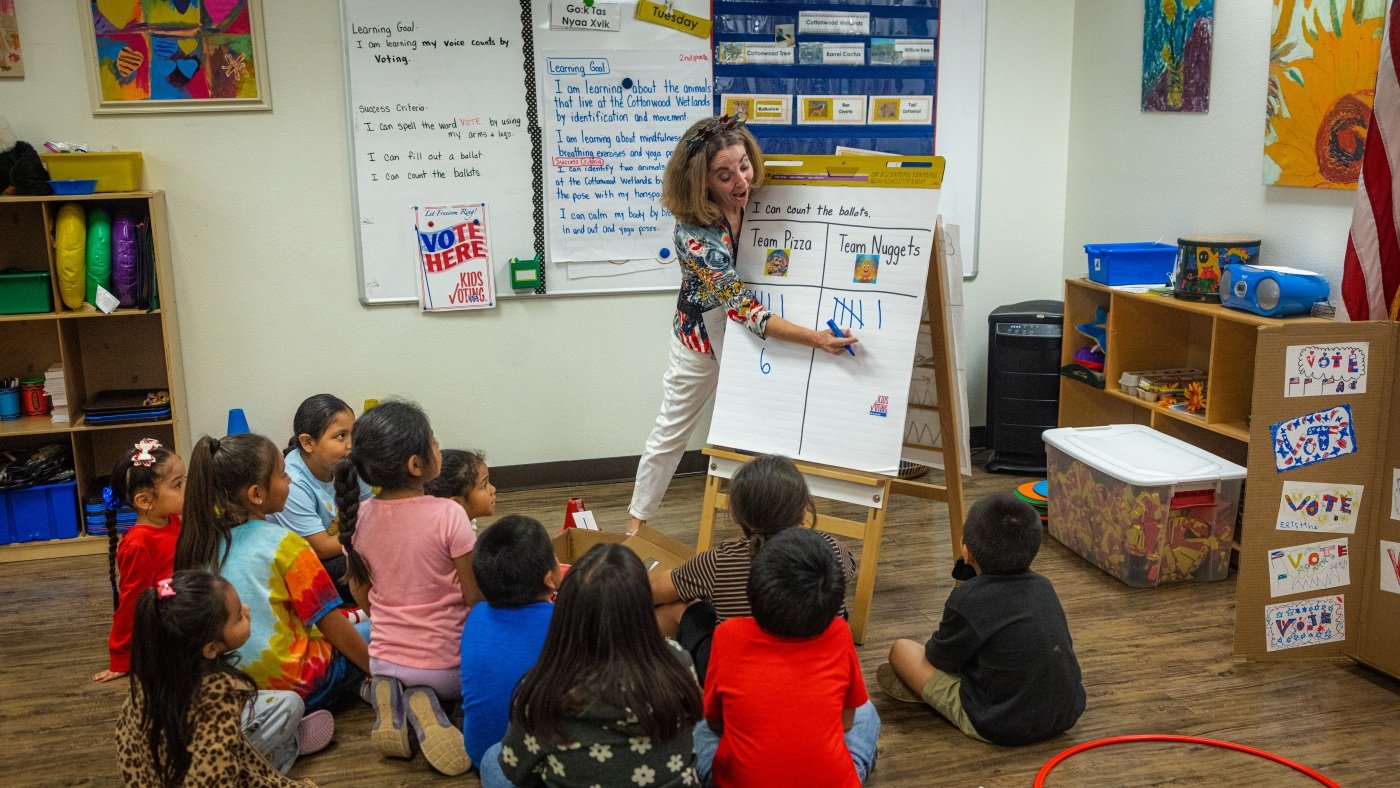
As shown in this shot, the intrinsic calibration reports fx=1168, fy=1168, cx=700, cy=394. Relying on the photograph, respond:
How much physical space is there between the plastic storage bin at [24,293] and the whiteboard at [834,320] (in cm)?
243

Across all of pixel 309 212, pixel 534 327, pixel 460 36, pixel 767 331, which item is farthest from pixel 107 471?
pixel 767 331

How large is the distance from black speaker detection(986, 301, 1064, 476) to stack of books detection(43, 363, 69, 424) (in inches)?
140

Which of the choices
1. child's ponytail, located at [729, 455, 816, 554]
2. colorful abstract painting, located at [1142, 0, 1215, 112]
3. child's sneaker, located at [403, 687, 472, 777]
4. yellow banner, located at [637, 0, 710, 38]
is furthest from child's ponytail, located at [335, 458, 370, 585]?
colorful abstract painting, located at [1142, 0, 1215, 112]

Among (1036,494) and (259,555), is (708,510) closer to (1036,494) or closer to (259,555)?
(259,555)

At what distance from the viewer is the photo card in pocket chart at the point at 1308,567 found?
3.04 metres

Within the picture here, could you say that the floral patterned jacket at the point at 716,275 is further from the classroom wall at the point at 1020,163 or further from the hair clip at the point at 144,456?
the classroom wall at the point at 1020,163

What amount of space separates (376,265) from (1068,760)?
3.08 metres

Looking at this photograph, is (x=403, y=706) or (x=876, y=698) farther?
(x=876, y=698)

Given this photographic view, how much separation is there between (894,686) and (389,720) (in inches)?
48.8

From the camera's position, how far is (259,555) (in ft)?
8.71

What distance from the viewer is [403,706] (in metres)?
2.78

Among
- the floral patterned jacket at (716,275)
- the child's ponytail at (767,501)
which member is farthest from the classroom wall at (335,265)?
the child's ponytail at (767,501)

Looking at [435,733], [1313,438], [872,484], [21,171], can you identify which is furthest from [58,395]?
[1313,438]

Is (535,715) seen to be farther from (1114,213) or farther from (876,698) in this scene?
(1114,213)
